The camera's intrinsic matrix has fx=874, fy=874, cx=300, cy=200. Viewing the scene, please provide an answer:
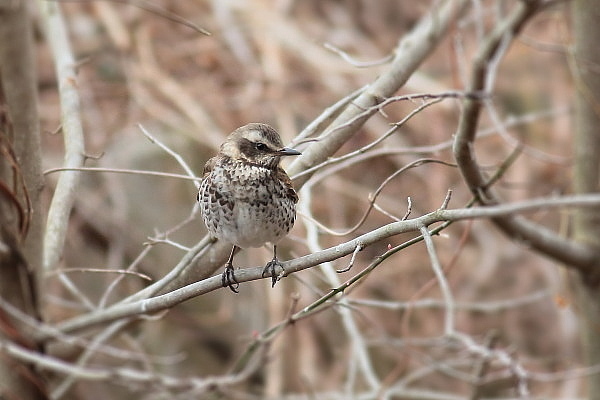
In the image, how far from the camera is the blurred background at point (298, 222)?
563 centimetres

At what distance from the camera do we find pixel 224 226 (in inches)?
111

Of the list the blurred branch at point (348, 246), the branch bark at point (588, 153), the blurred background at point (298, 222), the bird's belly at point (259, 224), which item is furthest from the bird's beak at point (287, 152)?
the blurred background at point (298, 222)

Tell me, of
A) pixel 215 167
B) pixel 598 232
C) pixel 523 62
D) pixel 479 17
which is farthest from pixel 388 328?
pixel 215 167

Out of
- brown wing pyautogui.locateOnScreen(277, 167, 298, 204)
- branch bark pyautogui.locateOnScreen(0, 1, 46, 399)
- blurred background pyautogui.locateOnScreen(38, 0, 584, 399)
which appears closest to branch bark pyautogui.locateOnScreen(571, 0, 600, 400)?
blurred background pyautogui.locateOnScreen(38, 0, 584, 399)

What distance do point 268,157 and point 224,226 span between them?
28 cm

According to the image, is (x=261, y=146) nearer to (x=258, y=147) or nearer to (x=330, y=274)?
(x=258, y=147)

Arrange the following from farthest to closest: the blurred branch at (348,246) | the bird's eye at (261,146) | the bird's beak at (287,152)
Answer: the bird's eye at (261,146) < the bird's beak at (287,152) < the blurred branch at (348,246)

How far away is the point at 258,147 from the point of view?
9.59 ft

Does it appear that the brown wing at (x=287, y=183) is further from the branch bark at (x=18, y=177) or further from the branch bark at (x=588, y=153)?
the branch bark at (x=588, y=153)

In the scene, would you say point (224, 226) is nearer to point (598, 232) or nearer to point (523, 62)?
point (598, 232)

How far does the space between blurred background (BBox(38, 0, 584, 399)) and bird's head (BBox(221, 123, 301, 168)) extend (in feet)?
7.45

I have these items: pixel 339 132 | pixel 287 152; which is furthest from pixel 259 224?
pixel 339 132

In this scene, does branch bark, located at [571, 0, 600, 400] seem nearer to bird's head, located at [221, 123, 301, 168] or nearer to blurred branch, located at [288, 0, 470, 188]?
blurred branch, located at [288, 0, 470, 188]

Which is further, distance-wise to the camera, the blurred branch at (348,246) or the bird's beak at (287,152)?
the bird's beak at (287,152)
